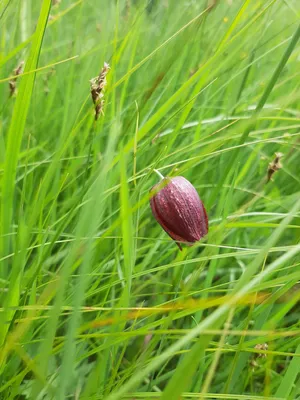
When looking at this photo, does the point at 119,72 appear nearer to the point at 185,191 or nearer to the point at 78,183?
the point at 78,183

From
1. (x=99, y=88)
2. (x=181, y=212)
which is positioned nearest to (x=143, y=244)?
(x=181, y=212)

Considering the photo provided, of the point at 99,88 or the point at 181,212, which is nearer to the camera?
the point at 99,88

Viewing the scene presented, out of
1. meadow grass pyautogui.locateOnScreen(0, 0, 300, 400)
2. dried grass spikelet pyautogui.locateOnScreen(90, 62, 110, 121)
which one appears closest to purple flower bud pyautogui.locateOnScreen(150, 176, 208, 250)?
meadow grass pyautogui.locateOnScreen(0, 0, 300, 400)

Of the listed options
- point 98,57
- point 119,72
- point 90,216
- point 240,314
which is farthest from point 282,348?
point 119,72

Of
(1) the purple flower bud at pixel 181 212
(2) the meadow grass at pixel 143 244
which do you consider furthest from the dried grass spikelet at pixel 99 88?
(1) the purple flower bud at pixel 181 212

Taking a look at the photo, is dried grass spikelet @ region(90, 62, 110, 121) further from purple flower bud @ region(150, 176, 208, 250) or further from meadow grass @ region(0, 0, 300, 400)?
purple flower bud @ region(150, 176, 208, 250)

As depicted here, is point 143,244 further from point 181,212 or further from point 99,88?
point 99,88

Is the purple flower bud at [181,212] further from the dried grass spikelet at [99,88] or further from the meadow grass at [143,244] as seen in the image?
the dried grass spikelet at [99,88]
